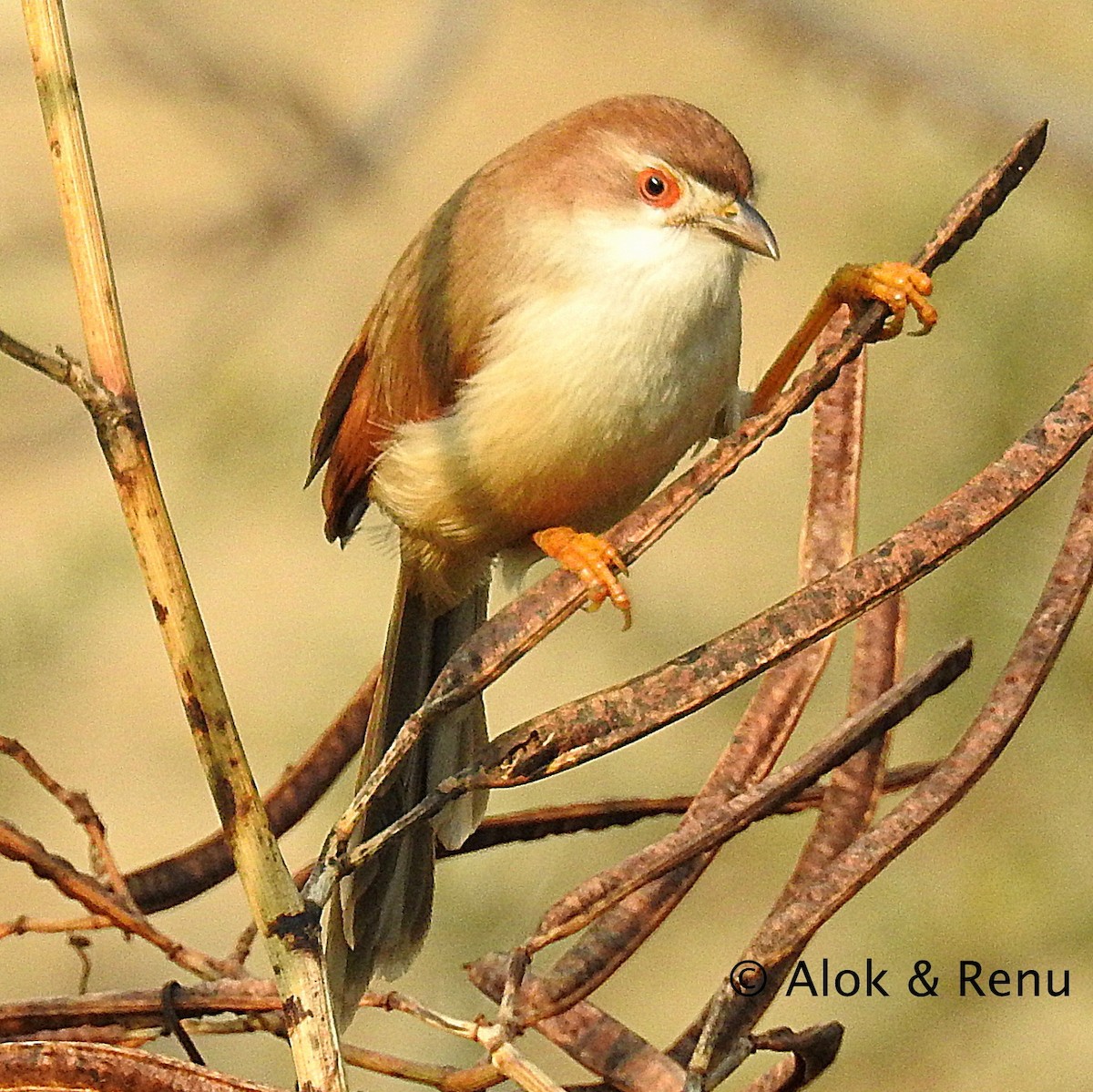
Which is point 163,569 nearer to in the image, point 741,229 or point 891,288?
point 891,288

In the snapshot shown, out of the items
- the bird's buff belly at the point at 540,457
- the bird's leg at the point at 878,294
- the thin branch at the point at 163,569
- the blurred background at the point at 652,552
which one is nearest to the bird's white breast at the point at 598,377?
the bird's buff belly at the point at 540,457

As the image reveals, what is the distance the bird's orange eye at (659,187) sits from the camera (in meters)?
2.83

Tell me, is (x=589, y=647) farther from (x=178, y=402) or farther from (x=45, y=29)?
(x=45, y=29)

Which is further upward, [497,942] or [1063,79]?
[1063,79]

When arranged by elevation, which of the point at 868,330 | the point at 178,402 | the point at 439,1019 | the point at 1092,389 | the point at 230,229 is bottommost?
the point at 439,1019

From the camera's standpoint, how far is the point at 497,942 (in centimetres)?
385

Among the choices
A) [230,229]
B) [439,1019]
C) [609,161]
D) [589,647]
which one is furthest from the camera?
[589,647]

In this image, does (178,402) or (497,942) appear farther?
(178,402)

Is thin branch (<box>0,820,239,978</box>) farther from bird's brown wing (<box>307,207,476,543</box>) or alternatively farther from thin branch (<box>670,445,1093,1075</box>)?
bird's brown wing (<box>307,207,476,543</box>)

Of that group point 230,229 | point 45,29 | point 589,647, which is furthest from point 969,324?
point 45,29

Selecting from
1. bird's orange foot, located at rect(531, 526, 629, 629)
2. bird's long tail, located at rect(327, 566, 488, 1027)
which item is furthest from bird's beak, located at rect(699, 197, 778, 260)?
bird's long tail, located at rect(327, 566, 488, 1027)

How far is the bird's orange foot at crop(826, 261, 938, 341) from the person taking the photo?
2.21 meters

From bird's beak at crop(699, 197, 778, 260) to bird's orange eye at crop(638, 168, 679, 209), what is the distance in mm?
73

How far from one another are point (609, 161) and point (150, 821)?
2.89 metres
